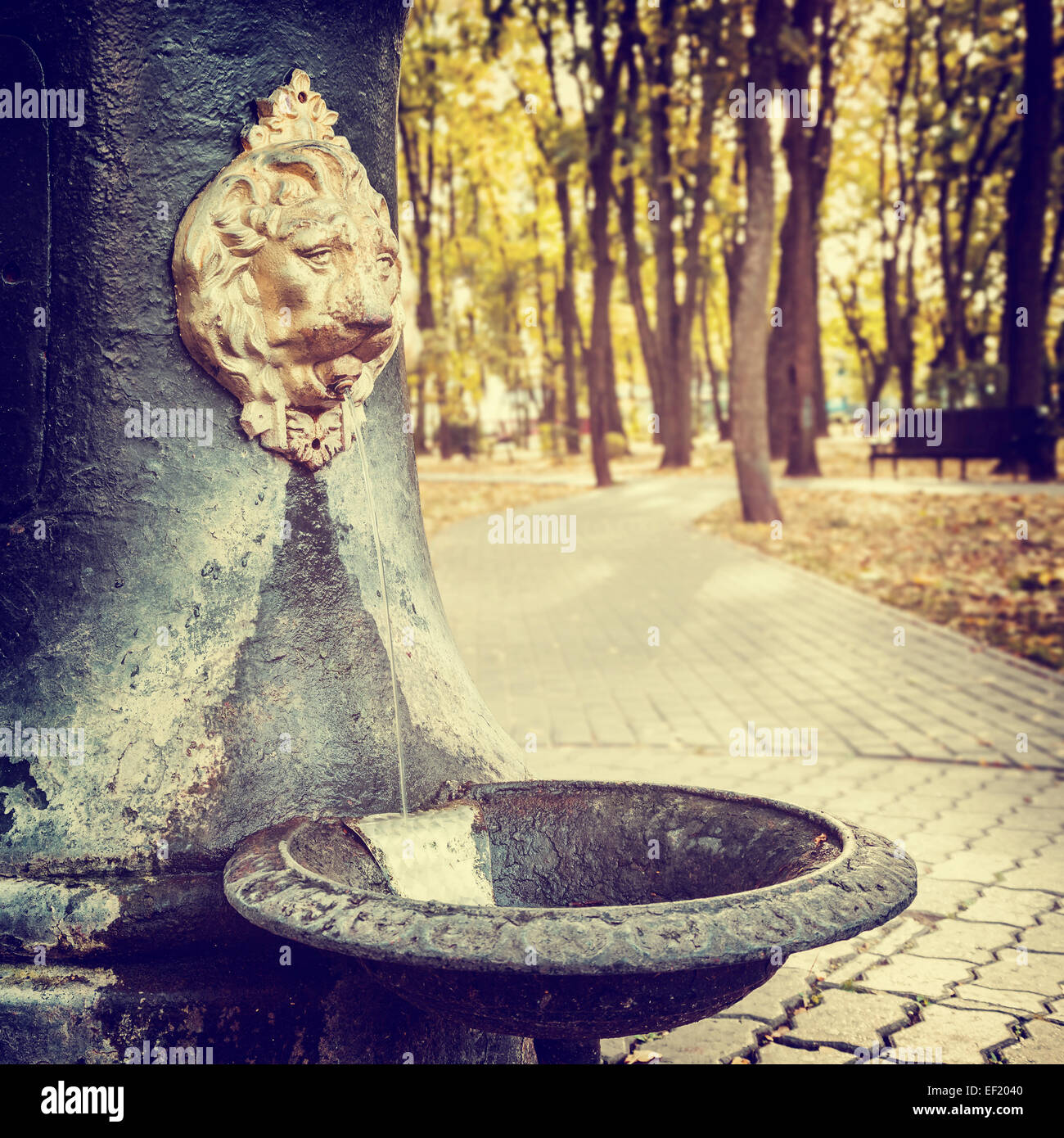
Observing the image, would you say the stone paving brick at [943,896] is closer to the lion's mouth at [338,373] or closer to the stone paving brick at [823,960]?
the stone paving brick at [823,960]

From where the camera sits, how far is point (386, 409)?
2.83 metres

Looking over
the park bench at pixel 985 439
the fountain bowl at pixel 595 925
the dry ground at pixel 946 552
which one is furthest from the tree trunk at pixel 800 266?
the fountain bowl at pixel 595 925

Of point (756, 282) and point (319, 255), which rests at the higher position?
point (756, 282)

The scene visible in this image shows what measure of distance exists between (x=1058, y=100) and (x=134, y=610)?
84.5 feet

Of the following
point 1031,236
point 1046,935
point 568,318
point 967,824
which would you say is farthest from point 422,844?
point 568,318

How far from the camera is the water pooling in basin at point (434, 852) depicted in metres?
2.39

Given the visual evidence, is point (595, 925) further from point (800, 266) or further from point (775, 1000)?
point (800, 266)

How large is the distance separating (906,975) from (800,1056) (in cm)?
65

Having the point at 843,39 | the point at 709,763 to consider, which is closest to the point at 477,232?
the point at 843,39

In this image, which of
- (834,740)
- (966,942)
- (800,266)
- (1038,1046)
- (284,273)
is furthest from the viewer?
(800,266)

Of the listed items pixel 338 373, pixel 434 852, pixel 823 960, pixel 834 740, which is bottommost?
pixel 823 960

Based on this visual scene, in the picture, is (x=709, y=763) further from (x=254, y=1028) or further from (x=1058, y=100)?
(x=1058, y=100)

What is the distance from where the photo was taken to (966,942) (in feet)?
11.9

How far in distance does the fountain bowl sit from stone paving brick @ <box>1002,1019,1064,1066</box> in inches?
45.6
